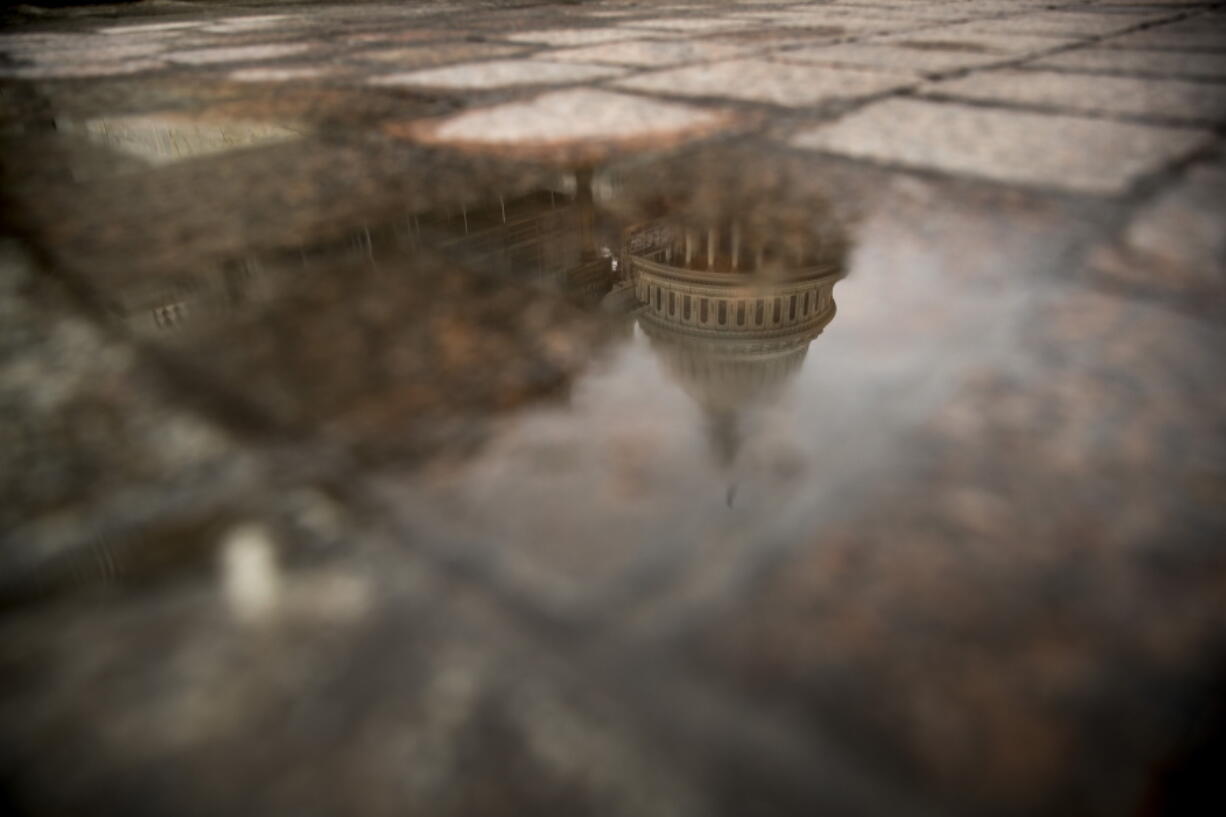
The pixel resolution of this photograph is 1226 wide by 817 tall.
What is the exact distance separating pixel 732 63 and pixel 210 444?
226 cm

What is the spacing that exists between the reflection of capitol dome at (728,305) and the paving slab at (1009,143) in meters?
0.47

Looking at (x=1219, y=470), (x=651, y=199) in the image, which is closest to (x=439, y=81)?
(x=651, y=199)

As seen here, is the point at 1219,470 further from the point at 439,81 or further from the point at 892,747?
the point at 439,81

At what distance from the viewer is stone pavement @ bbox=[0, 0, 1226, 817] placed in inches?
14.3

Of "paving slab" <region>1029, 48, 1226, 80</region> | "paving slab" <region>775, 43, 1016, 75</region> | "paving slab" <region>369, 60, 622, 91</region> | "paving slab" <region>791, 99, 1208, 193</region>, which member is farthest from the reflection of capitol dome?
"paving slab" <region>1029, 48, 1226, 80</region>

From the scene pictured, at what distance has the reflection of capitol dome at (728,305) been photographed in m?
0.63

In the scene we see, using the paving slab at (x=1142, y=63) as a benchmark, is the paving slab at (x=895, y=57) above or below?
above

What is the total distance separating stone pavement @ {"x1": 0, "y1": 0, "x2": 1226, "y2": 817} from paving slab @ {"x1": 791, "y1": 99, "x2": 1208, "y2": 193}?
2 cm

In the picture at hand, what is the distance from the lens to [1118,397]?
0.61 meters

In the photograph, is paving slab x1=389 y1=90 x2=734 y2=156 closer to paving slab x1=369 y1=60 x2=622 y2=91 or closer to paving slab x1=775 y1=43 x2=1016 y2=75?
paving slab x1=369 y1=60 x2=622 y2=91

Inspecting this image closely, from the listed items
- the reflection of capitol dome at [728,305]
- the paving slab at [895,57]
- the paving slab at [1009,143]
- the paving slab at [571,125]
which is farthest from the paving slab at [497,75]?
the reflection of capitol dome at [728,305]

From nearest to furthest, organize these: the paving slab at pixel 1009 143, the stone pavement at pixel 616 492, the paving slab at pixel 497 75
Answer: the stone pavement at pixel 616 492 → the paving slab at pixel 1009 143 → the paving slab at pixel 497 75

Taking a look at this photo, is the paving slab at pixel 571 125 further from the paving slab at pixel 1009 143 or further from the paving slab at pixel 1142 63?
the paving slab at pixel 1142 63

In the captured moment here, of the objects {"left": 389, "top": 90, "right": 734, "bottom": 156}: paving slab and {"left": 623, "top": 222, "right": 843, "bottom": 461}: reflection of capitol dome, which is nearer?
{"left": 623, "top": 222, "right": 843, "bottom": 461}: reflection of capitol dome
